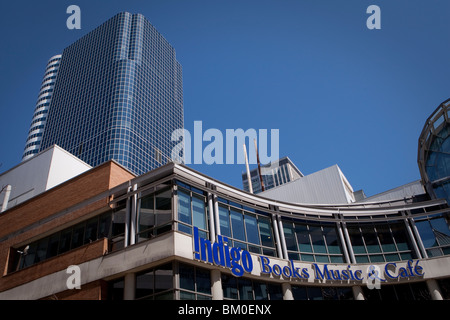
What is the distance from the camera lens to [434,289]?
24312mm

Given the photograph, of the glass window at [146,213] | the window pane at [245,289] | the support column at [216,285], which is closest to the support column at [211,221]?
the support column at [216,285]

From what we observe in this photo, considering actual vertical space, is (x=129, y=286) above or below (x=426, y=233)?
below

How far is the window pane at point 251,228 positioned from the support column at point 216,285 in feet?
12.6

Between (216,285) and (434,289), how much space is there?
14.4m

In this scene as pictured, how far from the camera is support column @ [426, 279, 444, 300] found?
2406 centimetres

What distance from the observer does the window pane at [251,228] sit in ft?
75.8

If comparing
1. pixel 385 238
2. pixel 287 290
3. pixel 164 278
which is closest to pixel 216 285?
pixel 164 278

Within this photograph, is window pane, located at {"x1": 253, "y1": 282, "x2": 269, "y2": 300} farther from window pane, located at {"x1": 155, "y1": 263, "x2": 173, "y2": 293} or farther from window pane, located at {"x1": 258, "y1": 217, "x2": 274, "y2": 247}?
window pane, located at {"x1": 155, "y1": 263, "x2": 173, "y2": 293}

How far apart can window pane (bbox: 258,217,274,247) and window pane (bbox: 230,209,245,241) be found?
159cm

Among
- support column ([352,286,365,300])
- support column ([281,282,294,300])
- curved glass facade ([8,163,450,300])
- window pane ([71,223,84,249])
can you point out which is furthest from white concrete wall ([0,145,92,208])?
support column ([352,286,365,300])

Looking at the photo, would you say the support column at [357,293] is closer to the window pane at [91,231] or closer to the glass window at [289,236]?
the glass window at [289,236]

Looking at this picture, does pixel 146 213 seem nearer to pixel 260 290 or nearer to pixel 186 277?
pixel 186 277

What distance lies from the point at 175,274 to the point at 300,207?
11361 mm
